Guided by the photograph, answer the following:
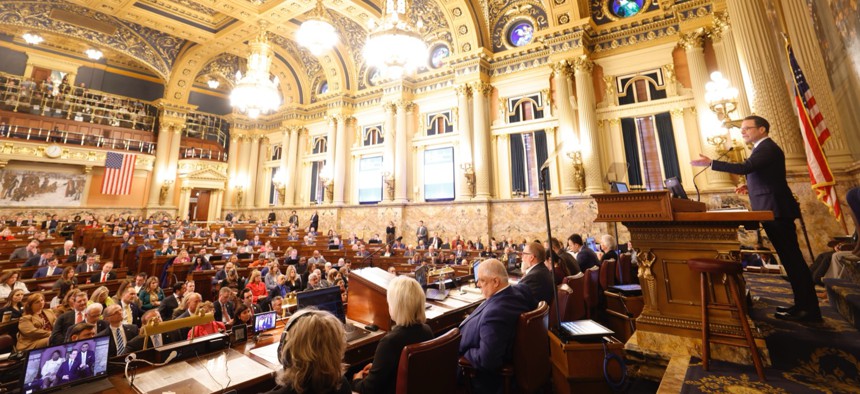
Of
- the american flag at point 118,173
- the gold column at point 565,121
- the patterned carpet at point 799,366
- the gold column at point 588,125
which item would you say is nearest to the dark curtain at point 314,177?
the american flag at point 118,173

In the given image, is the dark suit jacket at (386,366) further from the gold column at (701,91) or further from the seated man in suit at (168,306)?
the gold column at (701,91)

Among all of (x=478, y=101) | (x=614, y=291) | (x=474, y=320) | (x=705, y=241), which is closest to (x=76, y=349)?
(x=474, y=320)

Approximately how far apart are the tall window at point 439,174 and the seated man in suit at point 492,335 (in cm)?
1078

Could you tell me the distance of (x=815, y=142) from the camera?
376 cm

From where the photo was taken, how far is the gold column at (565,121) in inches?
428

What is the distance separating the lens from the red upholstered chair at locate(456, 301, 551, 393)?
2.22 m

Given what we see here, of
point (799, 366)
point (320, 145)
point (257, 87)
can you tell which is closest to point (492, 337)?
point (799, 366)

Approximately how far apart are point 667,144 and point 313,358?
38.7 feet

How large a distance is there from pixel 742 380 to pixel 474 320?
1.54m

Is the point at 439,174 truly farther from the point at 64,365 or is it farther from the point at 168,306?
the point at 64,365

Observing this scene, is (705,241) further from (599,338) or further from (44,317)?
(44,317)

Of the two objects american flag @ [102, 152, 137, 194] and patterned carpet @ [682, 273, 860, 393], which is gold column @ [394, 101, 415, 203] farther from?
american flag @ [102, 152, 137, 194]

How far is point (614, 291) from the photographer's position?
A: 4.13 meters

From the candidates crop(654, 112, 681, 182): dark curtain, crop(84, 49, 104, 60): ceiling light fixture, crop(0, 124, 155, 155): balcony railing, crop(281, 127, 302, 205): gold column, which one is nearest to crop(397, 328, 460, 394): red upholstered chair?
crop(654, 112, 681, 182): dark curtain
